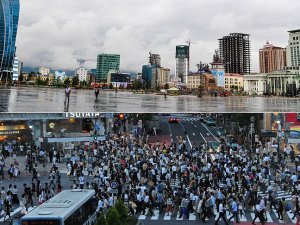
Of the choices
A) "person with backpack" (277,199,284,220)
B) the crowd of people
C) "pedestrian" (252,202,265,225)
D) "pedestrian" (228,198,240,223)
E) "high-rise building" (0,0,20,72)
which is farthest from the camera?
"high-rise building" (0,0,20,72)

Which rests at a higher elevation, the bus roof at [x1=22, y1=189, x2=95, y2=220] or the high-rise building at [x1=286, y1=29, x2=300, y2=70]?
the high-rise building at [x1=286, y1=29, x2=300, y2=70]

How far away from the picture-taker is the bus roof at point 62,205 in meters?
10.4

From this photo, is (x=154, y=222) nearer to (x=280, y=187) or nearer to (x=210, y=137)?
(x=280, y=187)

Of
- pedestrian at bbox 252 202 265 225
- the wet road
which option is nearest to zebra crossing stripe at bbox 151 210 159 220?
pedestrian at bbox 252 202 265 225

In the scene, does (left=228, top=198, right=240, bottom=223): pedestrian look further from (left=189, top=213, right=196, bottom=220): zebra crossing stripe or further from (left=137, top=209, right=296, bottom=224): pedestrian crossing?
(left=189, top=213, right=196, bottom=220): zebra crossing stripe

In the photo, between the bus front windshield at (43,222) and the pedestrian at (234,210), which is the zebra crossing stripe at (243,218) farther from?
the bus front windshield at (43,222)

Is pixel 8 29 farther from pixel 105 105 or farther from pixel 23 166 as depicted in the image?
pixel 23 166

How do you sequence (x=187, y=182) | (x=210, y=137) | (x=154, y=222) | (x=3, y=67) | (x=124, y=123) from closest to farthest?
(x=154, y=222)
(x=187, y=182)
(x=124, y=123)
(x=210, y=137)
(x=3, y=67)

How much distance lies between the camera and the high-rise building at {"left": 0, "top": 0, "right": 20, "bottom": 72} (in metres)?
130

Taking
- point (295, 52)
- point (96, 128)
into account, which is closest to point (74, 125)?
point (96, 128)

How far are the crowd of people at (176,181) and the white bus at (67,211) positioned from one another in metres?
1.81

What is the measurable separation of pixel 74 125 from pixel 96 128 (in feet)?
8.62

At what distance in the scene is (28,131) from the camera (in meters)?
30.8

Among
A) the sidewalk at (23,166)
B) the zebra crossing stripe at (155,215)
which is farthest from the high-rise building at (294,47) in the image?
the zebra crossing stripe at (155,215)
